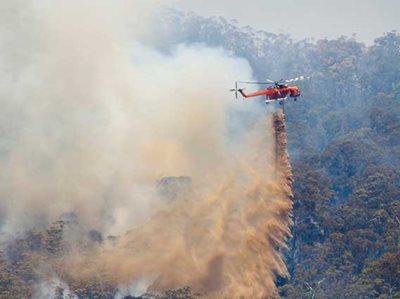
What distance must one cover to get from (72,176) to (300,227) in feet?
79.7

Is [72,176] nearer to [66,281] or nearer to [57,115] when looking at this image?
[57,115]

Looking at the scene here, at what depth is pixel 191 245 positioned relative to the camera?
46812 mm

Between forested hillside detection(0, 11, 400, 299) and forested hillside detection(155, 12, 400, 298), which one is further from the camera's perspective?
forested hillside detection(155, 12, 400, 298)

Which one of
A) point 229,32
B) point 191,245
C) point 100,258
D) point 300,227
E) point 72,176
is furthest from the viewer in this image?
point 229,32

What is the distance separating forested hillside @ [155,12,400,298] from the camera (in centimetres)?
6281

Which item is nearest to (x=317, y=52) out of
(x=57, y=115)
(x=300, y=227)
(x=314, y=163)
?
(x=314, y=163)

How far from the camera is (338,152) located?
89.3 m

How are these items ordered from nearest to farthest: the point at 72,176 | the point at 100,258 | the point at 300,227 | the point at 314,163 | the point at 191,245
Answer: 1. the point at 191,245
2. the point at 100,258
3. the point at 72,176
4. the point at 300,227
5. the point at 314,163

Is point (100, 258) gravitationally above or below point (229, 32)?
below

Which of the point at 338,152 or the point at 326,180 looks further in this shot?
the point at 338,152

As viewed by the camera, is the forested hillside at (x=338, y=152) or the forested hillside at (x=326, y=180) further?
the forested hillside at (x=338, y=152)

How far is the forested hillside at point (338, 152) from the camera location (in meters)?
62.8

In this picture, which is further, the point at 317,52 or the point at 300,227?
the point at 317,52

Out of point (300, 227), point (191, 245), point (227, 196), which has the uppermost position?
point (227, 196)
